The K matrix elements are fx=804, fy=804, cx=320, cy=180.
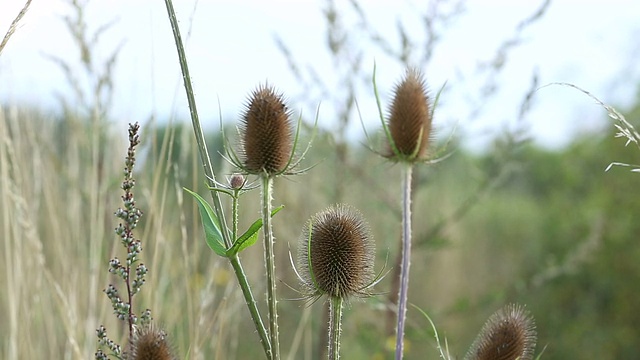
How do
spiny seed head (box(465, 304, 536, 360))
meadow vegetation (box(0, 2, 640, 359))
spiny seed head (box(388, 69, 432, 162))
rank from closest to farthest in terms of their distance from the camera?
spiny seed head (box(465, 304, 536, 360))
spiny seed head (box(388, 69, 432, 162))
meadow vegetation (box(0, 2, 640, 359))

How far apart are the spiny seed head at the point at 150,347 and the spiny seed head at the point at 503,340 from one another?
1.32 ft

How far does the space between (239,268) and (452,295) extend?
166 inches

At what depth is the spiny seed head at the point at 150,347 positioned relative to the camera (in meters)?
0.88

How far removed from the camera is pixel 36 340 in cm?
276

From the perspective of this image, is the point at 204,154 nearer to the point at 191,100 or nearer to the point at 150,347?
the point at 191,100

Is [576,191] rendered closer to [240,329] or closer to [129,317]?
[240,329]

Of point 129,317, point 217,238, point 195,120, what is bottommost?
point 129,317

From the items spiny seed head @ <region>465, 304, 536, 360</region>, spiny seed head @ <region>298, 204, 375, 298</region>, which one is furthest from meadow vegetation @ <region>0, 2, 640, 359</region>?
spiny seed head @ <region>465, 304, 536, 360</region>

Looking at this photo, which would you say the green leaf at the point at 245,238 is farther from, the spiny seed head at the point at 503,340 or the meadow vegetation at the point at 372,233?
the meadow vegetation at the point at 372,233

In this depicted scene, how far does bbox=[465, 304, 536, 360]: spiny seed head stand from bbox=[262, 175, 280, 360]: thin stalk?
26 cm

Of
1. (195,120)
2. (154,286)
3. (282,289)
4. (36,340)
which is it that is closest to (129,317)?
(195,120)

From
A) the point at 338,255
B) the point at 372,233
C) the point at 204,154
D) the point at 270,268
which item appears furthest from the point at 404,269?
the point at 372,233

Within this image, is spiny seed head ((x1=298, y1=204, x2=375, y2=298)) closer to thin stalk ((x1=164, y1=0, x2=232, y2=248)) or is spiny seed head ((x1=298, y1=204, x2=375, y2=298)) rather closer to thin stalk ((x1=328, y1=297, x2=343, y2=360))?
thin stalk ((x1=328, y1=297, x2=343, y2=360))

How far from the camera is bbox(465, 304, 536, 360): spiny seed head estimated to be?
1.02 meters
